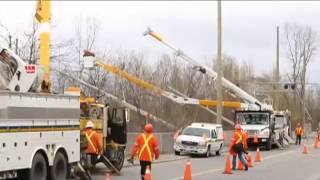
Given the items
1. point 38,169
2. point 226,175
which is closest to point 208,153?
point 226,175

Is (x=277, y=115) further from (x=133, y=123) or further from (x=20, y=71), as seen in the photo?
(x=20, y=71)

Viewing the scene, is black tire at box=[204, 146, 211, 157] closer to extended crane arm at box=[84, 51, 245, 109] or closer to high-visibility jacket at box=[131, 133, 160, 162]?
extended crane arm at box=[84, 51, 245, 109]

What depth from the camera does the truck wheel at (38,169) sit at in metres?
14.7

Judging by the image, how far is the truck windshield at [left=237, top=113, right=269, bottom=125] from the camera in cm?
4348

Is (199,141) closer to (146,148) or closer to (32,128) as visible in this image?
(146,148)

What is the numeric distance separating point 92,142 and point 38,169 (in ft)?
11.9

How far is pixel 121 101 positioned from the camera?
44.1 metres

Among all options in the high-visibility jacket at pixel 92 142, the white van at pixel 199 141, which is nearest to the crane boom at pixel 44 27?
the high-visibility jacket at pixel 92 142

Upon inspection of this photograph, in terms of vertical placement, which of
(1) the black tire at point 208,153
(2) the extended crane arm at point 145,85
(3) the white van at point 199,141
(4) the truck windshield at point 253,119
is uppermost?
(2) the extended crane arm at point 145,85

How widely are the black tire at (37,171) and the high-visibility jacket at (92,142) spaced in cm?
300

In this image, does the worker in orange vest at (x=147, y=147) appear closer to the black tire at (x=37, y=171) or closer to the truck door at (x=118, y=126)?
the black tire at (x=37, y=171)

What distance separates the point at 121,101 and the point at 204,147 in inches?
495

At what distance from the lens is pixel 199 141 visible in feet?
107

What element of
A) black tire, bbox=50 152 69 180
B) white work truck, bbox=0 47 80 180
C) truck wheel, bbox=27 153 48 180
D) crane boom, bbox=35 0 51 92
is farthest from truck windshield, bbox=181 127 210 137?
truck wheel, bbox=27 153 48 180
